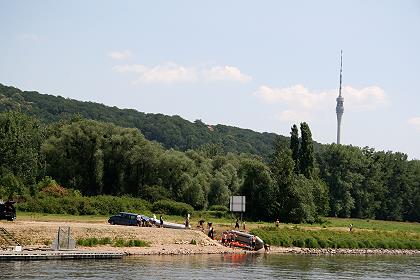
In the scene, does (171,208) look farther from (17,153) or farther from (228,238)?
(228,238)

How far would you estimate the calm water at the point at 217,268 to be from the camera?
49491 mm

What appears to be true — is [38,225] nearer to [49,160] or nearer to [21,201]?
[21,201]

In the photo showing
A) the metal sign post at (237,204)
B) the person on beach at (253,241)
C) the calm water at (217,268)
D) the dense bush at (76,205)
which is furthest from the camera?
the metal sign post at (237,204)

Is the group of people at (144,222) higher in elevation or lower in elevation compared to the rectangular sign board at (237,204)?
lower

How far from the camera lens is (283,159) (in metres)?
106

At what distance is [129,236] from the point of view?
68.5 meters

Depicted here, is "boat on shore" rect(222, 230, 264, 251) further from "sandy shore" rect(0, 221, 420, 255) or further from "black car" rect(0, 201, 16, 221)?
"black car" rect(0, 201, 16, 221)

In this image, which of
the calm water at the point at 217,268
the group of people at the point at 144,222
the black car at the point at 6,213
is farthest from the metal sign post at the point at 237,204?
the black car at the point at 6,213

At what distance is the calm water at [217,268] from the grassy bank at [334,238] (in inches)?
313

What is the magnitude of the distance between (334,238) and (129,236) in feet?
98.2

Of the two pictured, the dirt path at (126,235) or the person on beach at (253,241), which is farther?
the person on beach at (253,241)

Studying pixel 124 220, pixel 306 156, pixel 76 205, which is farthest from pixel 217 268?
pixel 306 156

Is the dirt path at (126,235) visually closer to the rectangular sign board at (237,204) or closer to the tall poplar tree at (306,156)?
the rectangular sign board at (237,204)

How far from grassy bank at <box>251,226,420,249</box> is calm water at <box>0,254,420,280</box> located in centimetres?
794
